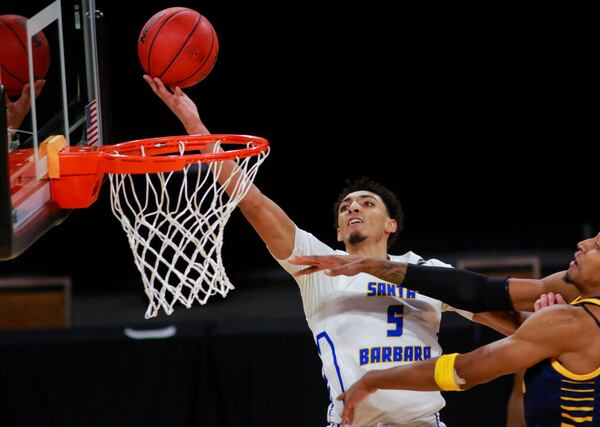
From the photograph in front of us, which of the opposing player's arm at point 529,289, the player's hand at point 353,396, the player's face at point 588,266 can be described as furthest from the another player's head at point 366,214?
the player's face at point 588,266

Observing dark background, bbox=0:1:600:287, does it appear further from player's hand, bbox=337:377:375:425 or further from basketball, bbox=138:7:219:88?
player's hand, bbox=337:377:375:425

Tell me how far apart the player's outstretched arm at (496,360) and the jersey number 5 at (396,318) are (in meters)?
0.54

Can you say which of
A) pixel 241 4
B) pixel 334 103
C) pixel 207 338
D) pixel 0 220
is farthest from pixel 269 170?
pixel 0 220

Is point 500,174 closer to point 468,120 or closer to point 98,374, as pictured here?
point 468,120

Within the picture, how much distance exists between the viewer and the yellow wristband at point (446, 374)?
3.12 meters

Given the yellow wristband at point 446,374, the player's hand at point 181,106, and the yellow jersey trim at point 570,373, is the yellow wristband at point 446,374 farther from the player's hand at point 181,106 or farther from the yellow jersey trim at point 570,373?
the player's hand at point 181,106

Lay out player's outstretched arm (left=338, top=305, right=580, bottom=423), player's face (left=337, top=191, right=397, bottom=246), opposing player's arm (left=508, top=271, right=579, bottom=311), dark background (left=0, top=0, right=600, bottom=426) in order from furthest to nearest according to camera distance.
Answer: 1. dark background (left=0, top=0, right=600, bottom=426)
2. player's face (left=337, top=191, right=397, bottom=246)
3. opposing player's arm (left=508, top=271, right=579, bottom=311)
4. player's outstretched arm (left=338, top=305, right=580, bottom=423)

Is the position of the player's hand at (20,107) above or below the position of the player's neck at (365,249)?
above

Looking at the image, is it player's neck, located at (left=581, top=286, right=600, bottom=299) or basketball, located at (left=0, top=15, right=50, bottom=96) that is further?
basketball, located at (left=0, top=15, right=50, bottom=96)

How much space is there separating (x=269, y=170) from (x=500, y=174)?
1.98 metres

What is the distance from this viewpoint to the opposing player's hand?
10.7ft

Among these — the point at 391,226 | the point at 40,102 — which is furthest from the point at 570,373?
the point at 40,102

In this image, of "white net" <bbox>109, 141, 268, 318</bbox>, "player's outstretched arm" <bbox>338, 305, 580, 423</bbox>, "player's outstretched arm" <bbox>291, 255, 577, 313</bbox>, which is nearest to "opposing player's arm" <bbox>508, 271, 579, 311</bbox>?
"player's outstretched arm" <bbox>291, 255, 577, 313</bbox>

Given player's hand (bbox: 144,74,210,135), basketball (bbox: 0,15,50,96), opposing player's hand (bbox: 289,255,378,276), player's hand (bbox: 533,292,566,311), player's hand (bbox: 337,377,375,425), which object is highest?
basketball (bbox: 0,15,50,96)
